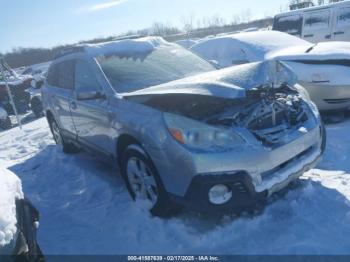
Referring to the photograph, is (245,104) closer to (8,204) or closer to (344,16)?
(8,204)

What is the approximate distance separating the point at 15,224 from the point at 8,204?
0.16m

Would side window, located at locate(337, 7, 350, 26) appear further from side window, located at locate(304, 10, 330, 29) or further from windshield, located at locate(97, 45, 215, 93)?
windshield, located at locate(97, 45, 215, 93)

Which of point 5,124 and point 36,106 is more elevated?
point 36,106

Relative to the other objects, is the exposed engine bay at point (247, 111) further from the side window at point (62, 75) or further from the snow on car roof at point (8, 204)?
the side window at point (62, 75)

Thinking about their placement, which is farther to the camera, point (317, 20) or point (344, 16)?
point (317, 20)

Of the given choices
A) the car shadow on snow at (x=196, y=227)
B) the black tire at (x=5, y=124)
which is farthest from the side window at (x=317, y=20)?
the black tire at (x=5, y=124)

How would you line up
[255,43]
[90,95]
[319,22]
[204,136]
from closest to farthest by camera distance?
[204,136] → [90,95] → [255,43] → [319,22]

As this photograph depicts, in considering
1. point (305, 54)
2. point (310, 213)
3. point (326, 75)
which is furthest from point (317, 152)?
point (305, 54)

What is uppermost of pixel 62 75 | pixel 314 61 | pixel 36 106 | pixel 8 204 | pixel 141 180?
pixel 62 75

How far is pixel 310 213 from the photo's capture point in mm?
3551

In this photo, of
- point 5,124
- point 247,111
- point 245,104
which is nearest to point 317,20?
point 245,104

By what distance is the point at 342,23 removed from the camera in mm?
10352

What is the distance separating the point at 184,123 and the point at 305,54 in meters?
3.79

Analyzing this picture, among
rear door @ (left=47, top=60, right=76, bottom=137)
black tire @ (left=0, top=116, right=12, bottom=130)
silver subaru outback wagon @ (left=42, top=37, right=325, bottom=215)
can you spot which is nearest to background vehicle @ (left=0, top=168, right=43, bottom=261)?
silver subaru outback wagon @ (left=42, top=37, right=325, bottom=215)
